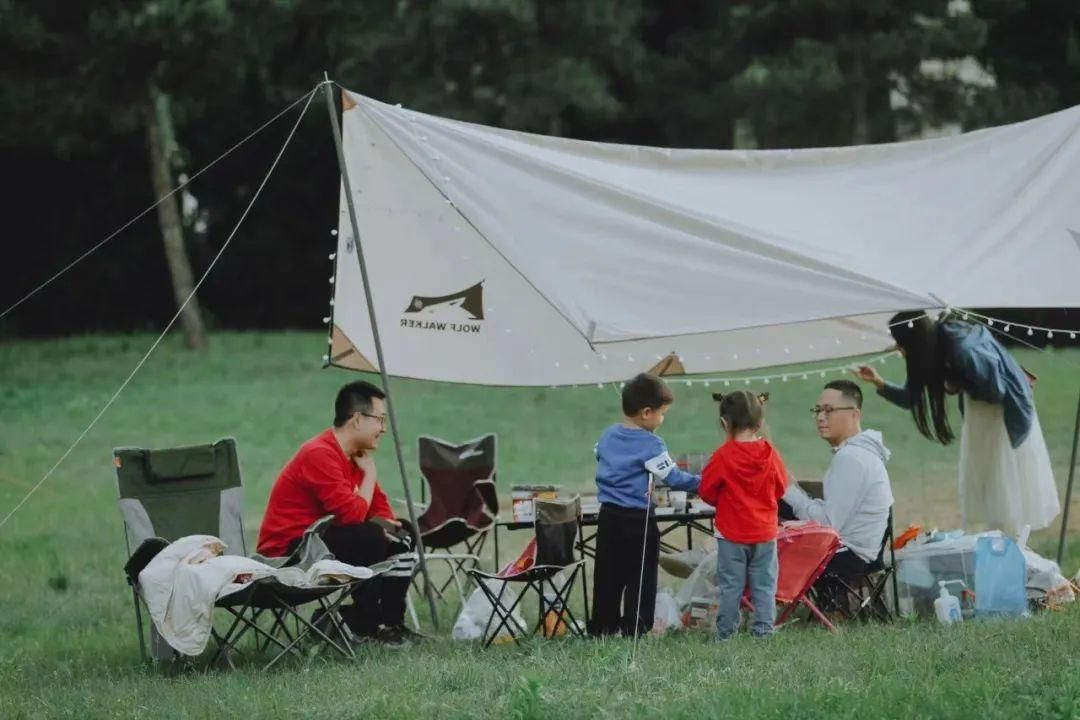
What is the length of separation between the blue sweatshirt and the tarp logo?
1.34m

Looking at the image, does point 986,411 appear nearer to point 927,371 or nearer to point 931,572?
point 927,371

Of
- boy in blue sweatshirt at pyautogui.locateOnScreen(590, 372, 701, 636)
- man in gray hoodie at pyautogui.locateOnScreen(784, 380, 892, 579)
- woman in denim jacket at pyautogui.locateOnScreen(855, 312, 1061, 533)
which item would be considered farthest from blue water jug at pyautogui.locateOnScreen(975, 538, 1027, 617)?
boy in blue sweatshirt at pyautogui.locateOnScreen(590, 372, 701, 636)

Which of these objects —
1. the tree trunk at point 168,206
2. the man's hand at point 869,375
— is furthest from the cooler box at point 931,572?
the tree trunk at point 168,206

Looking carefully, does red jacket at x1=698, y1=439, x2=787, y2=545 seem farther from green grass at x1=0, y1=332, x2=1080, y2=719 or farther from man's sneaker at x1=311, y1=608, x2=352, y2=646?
man's sneaker at x1=311, y1=608, x2=352, y2=646

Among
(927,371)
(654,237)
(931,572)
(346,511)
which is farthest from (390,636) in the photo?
(927,371)

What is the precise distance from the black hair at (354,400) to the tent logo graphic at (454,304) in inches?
32.0

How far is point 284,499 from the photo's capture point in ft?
20.9

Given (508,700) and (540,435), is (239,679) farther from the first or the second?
(540,435)

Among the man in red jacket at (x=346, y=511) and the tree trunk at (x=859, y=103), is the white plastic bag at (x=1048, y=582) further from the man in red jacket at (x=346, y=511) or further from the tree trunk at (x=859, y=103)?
the tree trunk at (x=859, y=103)

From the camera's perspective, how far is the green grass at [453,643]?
4.80 metres

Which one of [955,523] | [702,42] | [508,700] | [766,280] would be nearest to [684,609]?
[766,280]

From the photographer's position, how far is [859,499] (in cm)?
621

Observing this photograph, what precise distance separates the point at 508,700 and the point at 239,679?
3.93ft

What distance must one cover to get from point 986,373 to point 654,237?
164cm
